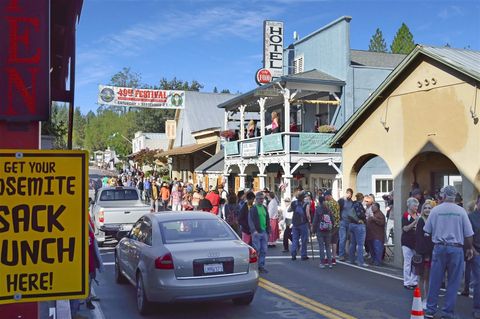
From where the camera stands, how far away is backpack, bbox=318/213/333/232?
11.8 meters

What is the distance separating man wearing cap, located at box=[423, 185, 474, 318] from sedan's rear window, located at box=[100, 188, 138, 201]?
39.0ft

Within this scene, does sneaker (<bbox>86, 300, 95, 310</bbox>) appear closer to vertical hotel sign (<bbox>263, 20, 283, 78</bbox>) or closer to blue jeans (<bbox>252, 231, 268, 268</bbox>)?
blue jeans (<bbox>252, 231, 268, 268</bbox>)

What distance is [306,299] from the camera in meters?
8.72

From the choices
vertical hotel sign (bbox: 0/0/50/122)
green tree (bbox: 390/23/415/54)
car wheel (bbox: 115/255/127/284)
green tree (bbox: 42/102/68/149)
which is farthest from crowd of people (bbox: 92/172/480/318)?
green tree (bbox: 390/23/415/54)

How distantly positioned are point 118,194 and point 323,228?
8289mm

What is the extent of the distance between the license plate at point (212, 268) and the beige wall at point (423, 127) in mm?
5793

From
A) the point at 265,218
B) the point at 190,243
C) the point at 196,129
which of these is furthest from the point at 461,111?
the point at 196,129

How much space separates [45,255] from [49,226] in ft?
0.51

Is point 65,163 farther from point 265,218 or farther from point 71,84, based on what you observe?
point 265,218

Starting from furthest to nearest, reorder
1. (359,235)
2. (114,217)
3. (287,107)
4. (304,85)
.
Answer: (304,85) → (287,107) → (114,217) → (359,235)

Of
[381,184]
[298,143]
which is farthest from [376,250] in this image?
[381,184]

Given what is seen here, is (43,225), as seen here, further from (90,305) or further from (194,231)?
(90,305)

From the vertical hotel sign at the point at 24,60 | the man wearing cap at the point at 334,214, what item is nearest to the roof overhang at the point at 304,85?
the man wearing cap at the point at 334,214

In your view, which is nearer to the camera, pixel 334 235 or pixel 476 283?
pixel 476 283
